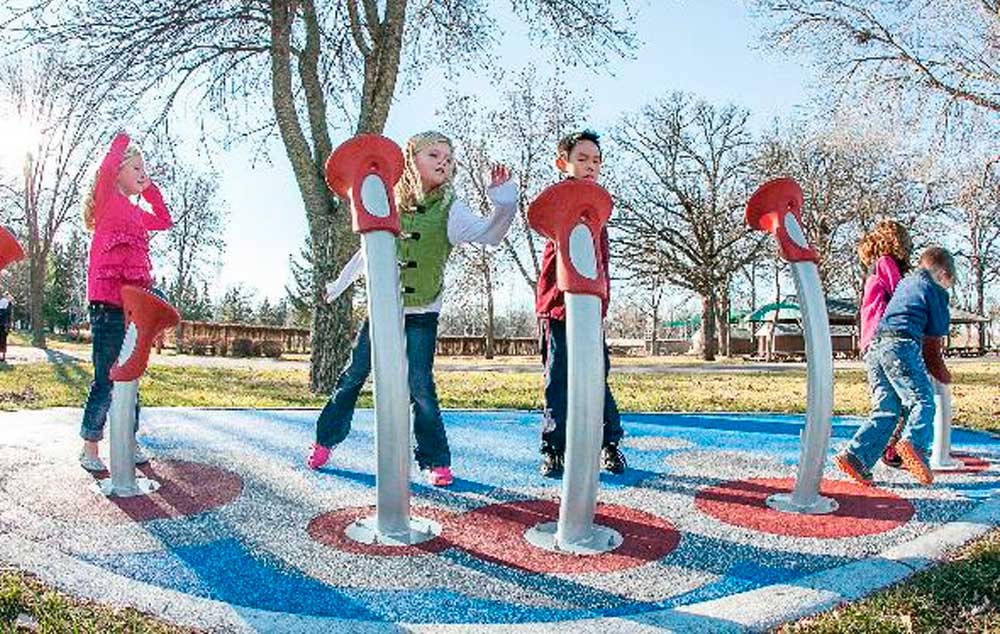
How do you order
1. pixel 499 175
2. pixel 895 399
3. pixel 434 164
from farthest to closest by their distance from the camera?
pixel 895 399 → pixel 434 164 → pixel 499 175

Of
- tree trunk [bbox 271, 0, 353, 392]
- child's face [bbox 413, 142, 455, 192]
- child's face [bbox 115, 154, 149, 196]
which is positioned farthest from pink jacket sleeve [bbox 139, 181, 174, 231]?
Result: tree trunk [bbox 271, 0, 353, 392]

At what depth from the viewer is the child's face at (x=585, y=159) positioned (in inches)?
155

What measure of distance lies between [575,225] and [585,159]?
46.2 inches

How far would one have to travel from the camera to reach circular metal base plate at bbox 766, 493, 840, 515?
3305 millimetres

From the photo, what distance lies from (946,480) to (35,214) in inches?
1052

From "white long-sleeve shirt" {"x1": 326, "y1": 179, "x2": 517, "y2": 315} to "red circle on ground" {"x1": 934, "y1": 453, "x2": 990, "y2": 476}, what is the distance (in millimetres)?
2690

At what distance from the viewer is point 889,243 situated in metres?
4.44

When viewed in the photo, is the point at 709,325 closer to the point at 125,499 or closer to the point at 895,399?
the point at 895,399

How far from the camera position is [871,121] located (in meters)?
13.5

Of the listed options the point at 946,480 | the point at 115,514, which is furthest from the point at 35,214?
the point at 946,480

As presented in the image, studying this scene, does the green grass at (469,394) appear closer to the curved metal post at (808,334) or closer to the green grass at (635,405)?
the green grass at (635,405)

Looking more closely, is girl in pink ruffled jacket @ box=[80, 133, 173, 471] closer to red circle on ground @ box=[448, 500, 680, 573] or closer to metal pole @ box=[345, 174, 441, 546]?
metal pole @ box=[345, 174, 441, 546]

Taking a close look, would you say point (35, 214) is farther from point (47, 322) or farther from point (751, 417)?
point (47, 322)

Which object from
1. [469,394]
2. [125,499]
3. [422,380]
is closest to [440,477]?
[422,380]
